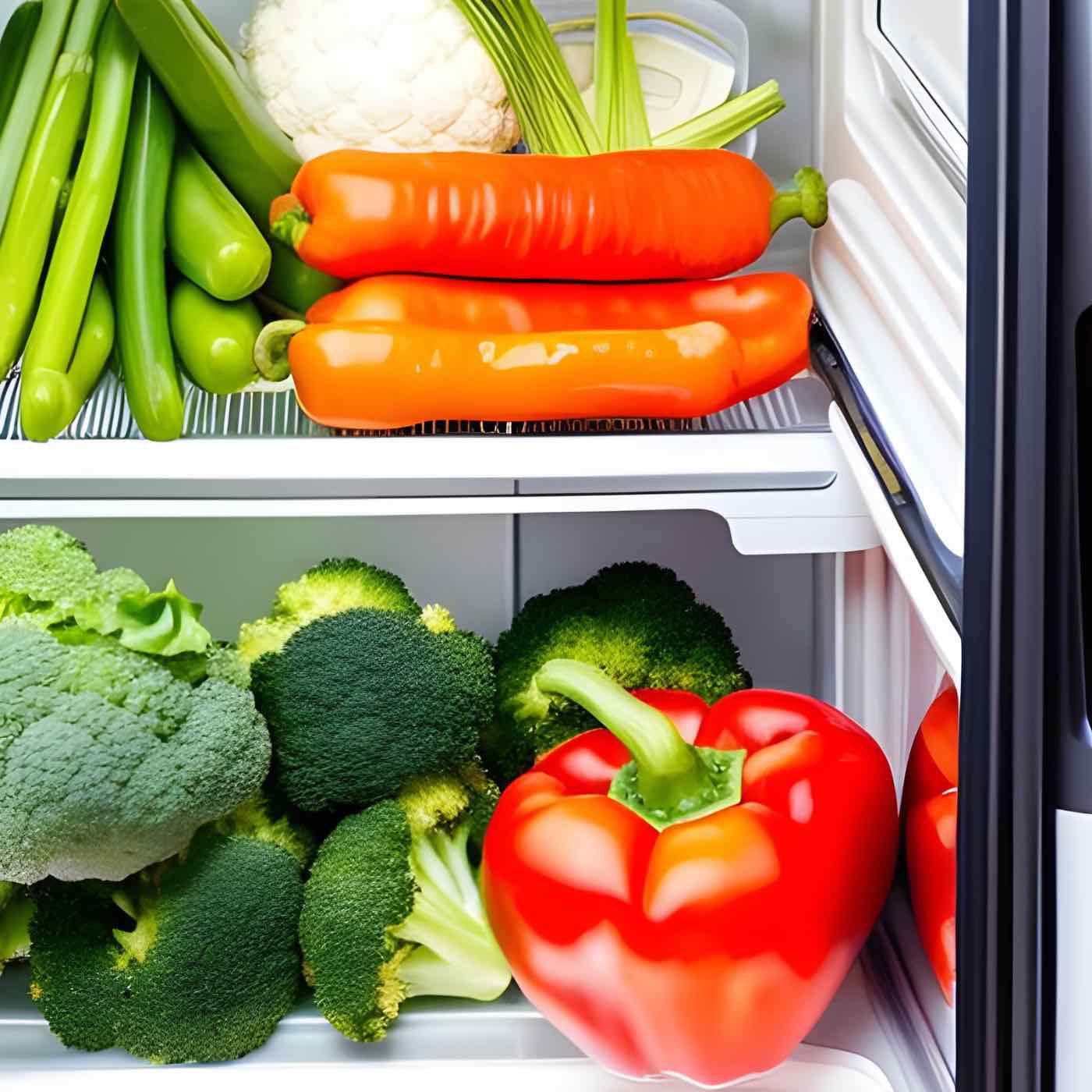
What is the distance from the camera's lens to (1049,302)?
426 millimetres

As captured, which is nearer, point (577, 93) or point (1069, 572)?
point (1069, 572)

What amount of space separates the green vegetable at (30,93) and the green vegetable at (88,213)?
0.04 m

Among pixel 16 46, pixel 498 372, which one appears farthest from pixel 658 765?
pixel 16 46

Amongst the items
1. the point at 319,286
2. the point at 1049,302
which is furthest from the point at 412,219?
the point at 1049,302

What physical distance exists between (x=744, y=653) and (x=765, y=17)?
64cm

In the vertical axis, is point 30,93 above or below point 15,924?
above

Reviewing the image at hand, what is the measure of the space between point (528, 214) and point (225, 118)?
0.88ft

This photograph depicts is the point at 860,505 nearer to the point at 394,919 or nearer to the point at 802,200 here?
the point at 802,200

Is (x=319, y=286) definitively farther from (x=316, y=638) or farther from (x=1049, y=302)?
(x=1049, y=302)

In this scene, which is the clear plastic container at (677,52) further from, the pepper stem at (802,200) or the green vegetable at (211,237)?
the green vegetable at (211,237)

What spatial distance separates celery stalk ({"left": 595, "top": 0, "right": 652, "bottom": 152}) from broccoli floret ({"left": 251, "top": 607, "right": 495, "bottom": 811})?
1.52ft

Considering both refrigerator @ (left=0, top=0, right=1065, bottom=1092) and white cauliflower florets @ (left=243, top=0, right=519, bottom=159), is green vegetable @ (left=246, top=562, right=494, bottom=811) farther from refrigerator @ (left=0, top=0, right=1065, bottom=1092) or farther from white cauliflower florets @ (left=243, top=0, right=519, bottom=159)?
white cauliflower florets @ (left=243, top=0, right=519, bottom=159)

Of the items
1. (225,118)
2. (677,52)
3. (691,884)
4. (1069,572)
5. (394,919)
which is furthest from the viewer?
(677,52)

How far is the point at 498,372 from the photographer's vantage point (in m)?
0.83
